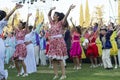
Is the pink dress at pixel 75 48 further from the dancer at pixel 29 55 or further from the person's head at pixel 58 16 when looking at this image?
the person's head at pixel 58 16

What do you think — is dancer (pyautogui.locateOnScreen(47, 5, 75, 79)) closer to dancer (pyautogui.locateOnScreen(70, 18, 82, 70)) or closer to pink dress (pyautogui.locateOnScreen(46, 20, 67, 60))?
pink dress (pyautogui.locateOnScreen(46, 20, 67, 60))

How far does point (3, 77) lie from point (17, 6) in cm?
155

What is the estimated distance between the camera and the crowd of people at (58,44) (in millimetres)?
12508

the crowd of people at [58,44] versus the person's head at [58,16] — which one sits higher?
the person's head at [58,16]

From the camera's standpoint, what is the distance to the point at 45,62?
21.3 metres

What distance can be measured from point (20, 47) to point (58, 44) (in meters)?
2.12

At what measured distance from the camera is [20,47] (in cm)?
1420

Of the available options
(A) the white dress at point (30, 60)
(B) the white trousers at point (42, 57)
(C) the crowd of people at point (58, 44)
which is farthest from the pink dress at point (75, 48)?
(B) the white trousers at point (42, 57)

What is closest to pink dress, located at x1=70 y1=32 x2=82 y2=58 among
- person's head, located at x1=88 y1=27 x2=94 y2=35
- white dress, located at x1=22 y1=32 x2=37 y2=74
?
person's head, located at x1=88 y1=27 x2=94 y2=35

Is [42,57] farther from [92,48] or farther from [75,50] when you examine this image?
[75,50]

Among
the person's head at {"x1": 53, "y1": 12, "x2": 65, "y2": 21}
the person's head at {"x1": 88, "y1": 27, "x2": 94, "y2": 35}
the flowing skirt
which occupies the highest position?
the person's head at {"x1": 53, "y1": 12, "x2": 65, "y2": 21}

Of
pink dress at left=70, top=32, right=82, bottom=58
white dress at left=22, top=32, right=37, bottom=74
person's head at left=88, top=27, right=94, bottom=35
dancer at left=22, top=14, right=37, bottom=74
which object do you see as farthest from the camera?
person's head at left=88, top=27, right=94, bottom=35

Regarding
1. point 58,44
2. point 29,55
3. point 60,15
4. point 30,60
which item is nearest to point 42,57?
point 30,60

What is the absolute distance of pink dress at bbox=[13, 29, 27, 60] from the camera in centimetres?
1406
